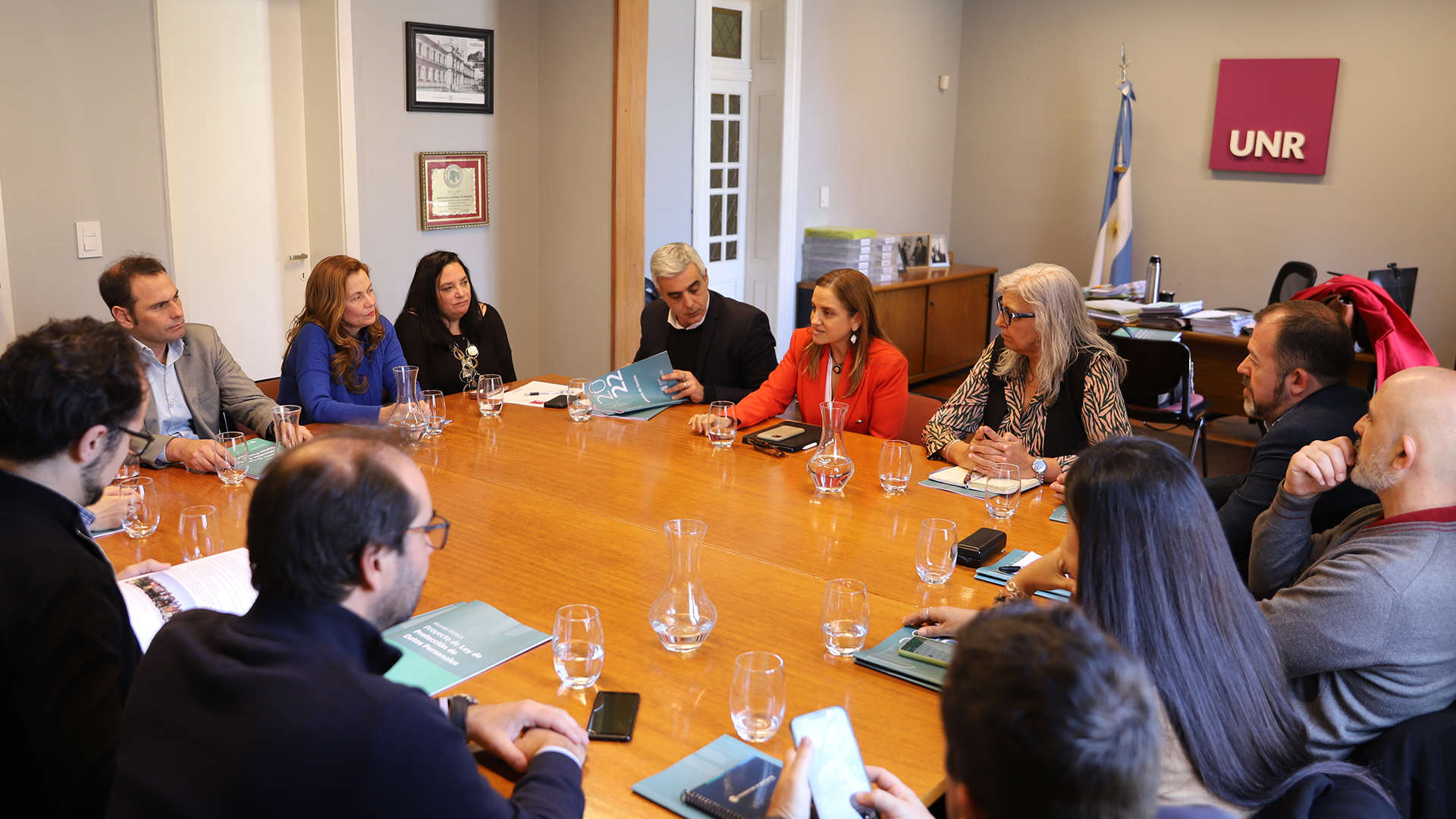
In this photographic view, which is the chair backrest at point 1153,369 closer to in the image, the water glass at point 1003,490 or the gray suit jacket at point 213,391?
the water glass at point 1003,490

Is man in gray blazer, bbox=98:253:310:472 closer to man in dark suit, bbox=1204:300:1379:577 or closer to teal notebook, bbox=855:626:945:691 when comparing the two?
teal notebook, bbox=855:626:945:691

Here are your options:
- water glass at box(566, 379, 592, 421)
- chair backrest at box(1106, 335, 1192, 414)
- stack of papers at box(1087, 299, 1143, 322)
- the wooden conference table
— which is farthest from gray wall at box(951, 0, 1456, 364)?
water glass at box(566, 379, 592, 421)

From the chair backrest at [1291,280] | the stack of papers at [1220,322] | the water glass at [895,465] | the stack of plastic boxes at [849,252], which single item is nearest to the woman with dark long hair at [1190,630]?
the water glass at [895,465]

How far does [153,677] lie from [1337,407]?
96.2 inches

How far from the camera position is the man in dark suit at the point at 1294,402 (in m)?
2.38

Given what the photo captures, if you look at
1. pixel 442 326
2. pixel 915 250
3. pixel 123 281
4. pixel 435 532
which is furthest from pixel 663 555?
pixel 915 250

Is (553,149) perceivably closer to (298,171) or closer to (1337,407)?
(298,171)

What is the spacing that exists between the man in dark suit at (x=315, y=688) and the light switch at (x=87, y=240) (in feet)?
11.8

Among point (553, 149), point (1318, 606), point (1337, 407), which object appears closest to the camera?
point (1318, 606)

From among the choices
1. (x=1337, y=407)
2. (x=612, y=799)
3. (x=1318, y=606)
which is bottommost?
(x=612, y=799)

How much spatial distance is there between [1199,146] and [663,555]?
625 centimetres

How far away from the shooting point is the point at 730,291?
7035mm

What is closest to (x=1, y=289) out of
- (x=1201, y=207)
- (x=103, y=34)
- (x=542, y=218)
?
(x=103, y=34)

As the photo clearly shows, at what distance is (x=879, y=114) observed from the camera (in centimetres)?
758
